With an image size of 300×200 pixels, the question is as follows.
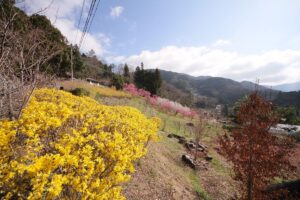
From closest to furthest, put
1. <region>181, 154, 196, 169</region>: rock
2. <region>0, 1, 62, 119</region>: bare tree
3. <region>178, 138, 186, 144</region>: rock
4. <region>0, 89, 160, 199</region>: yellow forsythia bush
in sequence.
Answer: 1. <region>0, 89, 160, 199</region>: yellow forsythia bush
2. <region>0, 1, 62, 119</region>: bare tree
3. <region>181, 154, 196, 169</region>: rock
4. <region>178, 138, 186, 144</region>: rock

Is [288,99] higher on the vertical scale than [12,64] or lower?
lower

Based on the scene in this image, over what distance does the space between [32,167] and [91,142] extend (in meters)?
1.31

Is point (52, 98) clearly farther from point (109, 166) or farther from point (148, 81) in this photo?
point (148, 81)

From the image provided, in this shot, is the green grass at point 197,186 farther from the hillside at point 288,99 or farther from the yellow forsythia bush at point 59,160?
the hillside at point 288,99

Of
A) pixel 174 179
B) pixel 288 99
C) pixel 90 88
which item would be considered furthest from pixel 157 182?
pixel 288 99

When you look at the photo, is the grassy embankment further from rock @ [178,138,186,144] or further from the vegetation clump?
the vegetation clump

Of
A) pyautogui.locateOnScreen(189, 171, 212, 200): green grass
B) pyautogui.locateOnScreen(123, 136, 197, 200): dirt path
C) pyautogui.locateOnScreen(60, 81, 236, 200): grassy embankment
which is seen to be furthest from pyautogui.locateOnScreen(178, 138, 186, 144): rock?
pyautogui.locateOnScreen(123, 136, 197, 200): dirt path

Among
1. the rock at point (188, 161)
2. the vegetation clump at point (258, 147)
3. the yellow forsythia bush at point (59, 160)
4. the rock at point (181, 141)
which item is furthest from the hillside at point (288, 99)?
the yellow forsythia bush at point (59, 160)

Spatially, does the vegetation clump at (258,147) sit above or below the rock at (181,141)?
above

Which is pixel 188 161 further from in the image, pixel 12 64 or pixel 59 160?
pixel 59 160

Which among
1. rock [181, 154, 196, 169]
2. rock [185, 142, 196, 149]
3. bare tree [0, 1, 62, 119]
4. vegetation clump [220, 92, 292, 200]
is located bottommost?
rock [181, 154, 196, 169]

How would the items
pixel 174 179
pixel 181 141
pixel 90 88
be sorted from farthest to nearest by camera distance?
Answer: pixel 90 88
pixel 181 141
pixel 174 179

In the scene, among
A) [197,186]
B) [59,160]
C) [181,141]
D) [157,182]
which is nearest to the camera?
[59,160]

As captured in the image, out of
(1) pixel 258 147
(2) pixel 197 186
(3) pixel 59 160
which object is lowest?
(2) pixel 197 186
